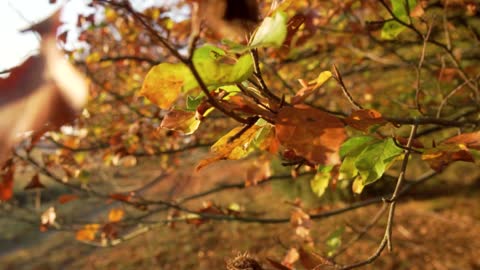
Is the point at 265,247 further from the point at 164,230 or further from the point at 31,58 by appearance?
the point at 31,58

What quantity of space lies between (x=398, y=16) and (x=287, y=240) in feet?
16.3

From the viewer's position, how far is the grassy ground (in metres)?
4.83

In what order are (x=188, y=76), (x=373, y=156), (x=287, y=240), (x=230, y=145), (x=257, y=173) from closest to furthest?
(x=188, y=76) < (x=230, y=145) < (x=373, y=156) < (x=257, y=173) < (x=287, y=240)

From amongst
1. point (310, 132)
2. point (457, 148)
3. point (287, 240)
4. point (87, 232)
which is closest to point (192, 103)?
point (310, 132)

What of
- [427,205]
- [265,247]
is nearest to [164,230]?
[265,247]

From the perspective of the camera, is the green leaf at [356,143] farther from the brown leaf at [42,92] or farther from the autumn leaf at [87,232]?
the autumn leaf at [87,232]

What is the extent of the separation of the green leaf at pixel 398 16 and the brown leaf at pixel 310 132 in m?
0.71

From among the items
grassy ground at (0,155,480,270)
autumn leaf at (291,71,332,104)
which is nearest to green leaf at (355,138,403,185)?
autumn leaf at (291,71,332,104)

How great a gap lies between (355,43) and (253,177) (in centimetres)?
216

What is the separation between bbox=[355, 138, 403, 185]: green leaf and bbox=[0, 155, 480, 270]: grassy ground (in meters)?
3.11

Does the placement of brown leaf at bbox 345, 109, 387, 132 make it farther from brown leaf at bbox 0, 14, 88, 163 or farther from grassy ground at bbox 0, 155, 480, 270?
grassy ground at bbox 0, 155, 480, 270

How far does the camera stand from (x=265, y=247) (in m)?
5.79

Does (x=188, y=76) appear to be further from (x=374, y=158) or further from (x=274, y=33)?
(x=374, y=158)

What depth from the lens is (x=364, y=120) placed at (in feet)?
2.38
